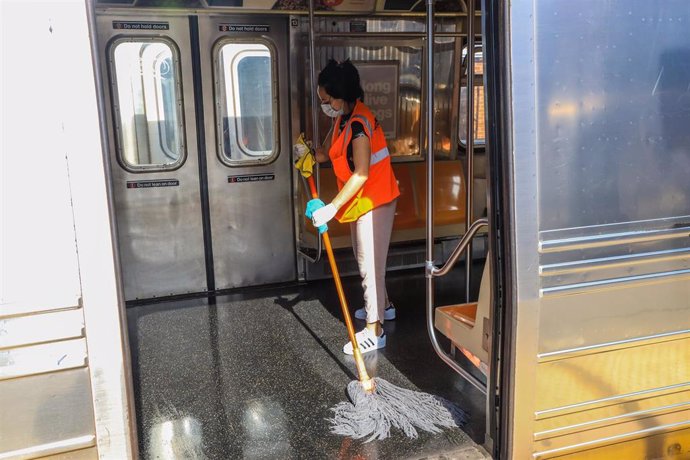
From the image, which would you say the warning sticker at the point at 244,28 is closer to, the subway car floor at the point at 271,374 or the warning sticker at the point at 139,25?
the warning sticker at the point at 139,25

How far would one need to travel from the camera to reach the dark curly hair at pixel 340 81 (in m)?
3.68

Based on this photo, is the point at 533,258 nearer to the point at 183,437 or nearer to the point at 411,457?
the point at 411,457

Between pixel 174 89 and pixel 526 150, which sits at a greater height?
pixel 174 89

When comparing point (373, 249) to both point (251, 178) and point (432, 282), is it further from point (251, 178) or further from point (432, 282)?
point (251, 178)

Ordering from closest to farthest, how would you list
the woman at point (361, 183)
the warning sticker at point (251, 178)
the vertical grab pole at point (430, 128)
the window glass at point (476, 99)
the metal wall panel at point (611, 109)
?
the metal wall panel at point (611, 109) < the vertical grab pole at point (430, 128) < the woman at point (361, 183) < the warning sticker at point (251, 178) < the window glass at point (476, 99)

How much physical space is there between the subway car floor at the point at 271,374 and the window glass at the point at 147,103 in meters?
1.29

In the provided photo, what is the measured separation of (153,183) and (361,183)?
85.0 inches

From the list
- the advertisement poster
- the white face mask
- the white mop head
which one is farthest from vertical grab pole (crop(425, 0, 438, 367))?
→ the advertisement poster

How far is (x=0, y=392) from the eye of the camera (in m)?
1.83

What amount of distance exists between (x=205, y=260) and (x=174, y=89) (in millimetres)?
1471

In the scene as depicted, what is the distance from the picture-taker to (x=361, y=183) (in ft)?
12.0

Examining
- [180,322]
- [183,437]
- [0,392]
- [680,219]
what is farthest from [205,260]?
[680,219]

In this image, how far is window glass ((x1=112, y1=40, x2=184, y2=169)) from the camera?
186 inches

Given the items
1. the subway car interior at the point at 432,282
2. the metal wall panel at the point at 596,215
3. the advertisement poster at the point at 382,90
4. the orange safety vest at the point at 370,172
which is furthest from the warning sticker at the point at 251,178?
the metal wall panel at the point at 596,215
